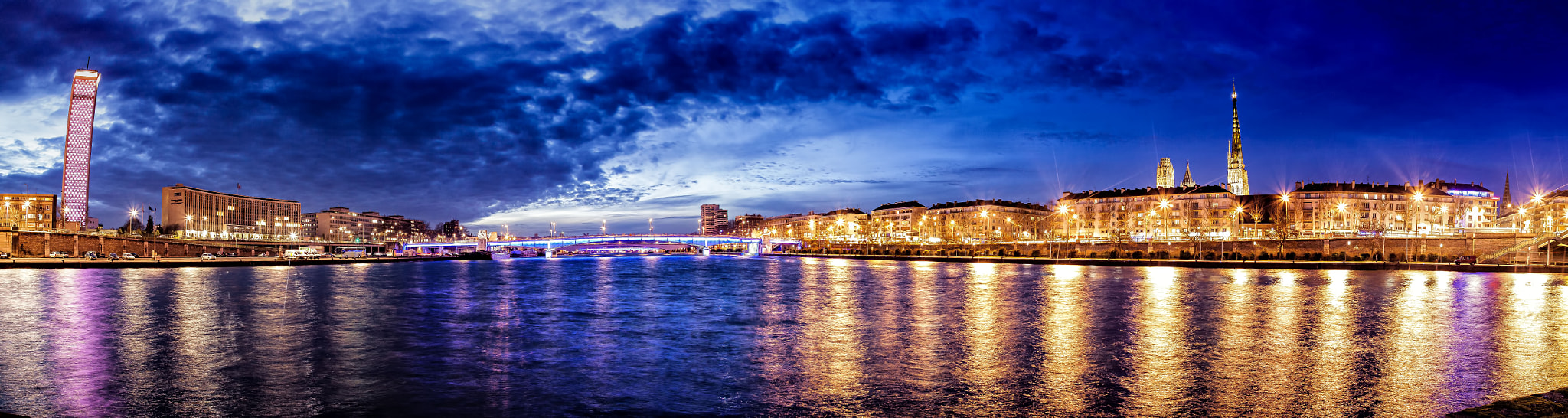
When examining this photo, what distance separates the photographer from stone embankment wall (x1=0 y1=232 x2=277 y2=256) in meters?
84.0

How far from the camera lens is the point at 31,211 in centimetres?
14462

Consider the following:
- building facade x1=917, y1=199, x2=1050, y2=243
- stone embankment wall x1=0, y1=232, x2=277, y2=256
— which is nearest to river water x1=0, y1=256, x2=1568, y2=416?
stone embankment wall x1=0, y1=232, x2=277, y2=256

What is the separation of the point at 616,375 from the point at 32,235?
108 meters

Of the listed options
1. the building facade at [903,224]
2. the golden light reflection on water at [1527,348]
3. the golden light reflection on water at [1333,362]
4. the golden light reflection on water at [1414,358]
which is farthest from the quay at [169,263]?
the building facade at [903,224]

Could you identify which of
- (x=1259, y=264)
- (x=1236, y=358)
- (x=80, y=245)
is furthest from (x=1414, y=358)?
(x=80, y=245)

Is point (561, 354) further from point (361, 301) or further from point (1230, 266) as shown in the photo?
point (1230, 266)

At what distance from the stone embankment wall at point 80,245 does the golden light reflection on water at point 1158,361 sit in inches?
4050

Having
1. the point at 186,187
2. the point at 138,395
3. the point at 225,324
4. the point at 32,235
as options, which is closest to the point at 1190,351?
the point at 138,395

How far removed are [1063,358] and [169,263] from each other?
8138 cm

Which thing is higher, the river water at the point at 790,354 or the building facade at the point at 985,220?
the building facade at the point at 985,220

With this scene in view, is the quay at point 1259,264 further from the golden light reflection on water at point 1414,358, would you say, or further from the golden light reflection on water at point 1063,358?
the golden light reflection on water at point 1063,358

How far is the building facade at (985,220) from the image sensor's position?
15975 centimetres

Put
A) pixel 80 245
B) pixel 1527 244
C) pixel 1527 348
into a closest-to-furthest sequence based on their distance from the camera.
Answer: pixel 1527 348
pixel 1527 244
pixel 80 245

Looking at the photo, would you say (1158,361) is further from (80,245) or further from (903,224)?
(903,224)
